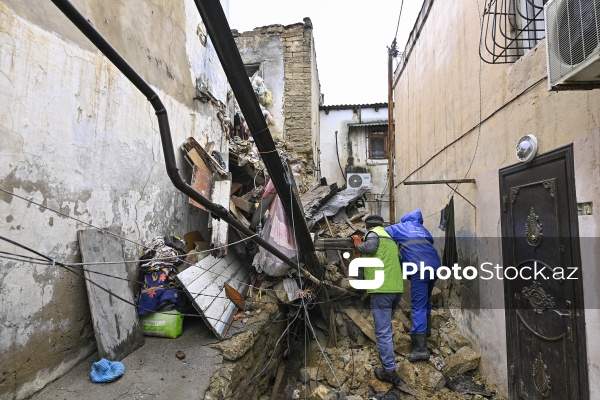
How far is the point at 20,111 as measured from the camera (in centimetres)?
273

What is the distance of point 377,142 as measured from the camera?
1530 cm

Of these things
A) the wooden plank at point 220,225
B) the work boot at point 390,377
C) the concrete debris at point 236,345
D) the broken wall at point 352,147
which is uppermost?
the broken wall at point 352,147

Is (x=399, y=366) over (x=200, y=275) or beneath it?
beneath

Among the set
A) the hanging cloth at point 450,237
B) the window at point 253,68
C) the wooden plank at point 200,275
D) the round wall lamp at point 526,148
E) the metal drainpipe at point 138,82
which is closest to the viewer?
the metal drainpipe at point 138,82

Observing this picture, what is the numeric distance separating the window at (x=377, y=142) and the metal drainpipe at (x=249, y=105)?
11271mm

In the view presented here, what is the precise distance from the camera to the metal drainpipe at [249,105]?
2.34 m

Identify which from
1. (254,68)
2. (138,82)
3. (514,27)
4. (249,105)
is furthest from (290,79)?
(138,82)

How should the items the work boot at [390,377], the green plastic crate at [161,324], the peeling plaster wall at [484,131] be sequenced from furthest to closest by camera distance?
the work boot at [390,377]
the green plastic crate at [161,324]
the peeling plaster wall at [484,131]

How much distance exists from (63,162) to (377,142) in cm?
1382

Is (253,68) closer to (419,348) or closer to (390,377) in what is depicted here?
(419,348)

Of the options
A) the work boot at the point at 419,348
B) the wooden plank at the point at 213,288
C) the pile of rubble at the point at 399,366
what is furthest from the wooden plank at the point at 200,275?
the work boot at the point at 419,348

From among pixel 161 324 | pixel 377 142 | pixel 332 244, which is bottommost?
pixel 161 324

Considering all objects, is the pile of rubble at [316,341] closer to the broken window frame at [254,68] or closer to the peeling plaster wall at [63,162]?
the peeling plaster wall at [63,162]

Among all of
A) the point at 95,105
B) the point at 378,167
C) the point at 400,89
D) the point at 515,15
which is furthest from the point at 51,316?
the point at 378,167
